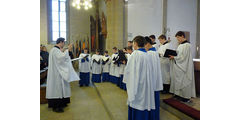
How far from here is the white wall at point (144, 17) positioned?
6.76 metres

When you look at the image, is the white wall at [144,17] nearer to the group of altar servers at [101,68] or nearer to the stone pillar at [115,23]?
the stone pillar at [115,23]

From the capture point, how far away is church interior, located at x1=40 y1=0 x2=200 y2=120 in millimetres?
3830

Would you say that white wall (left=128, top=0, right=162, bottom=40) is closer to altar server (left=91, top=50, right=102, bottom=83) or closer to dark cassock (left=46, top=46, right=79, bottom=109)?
altar server (left=91, top=50, right=102, bottom=83)

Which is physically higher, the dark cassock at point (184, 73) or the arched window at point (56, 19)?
the arched window at point (56, 19)

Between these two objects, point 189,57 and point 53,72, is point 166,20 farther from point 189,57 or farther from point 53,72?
point 53,72

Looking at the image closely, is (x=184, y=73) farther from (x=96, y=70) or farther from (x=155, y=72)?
(x=96, y=70)

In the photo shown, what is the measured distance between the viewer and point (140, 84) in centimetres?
268

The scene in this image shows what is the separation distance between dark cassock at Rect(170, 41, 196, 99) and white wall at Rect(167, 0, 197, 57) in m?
3.10

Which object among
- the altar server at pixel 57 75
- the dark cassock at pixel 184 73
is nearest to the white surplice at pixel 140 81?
the dark cassock at pixel 184 73

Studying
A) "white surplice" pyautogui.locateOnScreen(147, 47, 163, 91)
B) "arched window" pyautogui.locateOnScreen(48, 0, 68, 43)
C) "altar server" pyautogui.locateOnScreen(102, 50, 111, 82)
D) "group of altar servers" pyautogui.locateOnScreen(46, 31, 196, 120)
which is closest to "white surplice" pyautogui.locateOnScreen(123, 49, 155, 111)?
"group of altar servers" pyautogui.locateOnScreen(46, 31, 196, 120)

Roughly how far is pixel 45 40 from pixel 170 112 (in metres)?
12.5

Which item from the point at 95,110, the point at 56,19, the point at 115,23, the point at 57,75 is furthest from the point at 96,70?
the point at 56,19

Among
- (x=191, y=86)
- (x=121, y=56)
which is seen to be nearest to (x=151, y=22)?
(x=121, y=56)

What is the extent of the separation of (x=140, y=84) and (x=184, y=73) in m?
1.57
